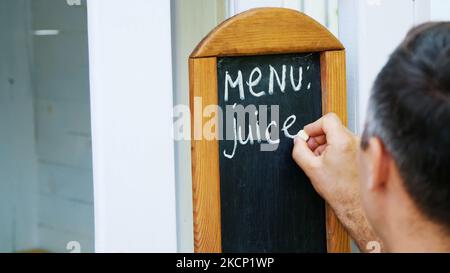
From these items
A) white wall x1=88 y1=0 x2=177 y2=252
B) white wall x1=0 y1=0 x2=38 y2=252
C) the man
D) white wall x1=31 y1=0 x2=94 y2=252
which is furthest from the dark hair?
white wall x1=0 y1=0 x2=38 y2=252

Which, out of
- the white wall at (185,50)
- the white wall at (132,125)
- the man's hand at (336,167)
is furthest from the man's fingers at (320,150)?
the white wall at (185,50)

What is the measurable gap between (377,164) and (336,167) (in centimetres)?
50

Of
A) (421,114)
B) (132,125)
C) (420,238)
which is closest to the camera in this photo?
(421,114)

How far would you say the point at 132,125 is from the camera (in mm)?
1773

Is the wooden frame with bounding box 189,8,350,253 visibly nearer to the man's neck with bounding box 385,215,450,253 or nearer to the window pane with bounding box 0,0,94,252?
the man's neck with bounding box 385,215,450,253

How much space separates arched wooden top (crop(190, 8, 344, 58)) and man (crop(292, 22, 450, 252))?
48 cm

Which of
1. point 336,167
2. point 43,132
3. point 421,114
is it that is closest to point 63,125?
point 43,132

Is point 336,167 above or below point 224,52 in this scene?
below

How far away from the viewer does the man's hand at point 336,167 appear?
1735 millimetres

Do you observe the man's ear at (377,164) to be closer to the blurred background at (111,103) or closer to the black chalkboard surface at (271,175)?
the black chalkboard surface at (271,175)

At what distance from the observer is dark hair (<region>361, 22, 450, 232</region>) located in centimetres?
112

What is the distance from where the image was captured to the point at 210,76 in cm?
165

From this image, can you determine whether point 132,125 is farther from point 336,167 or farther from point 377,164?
point 377,164
